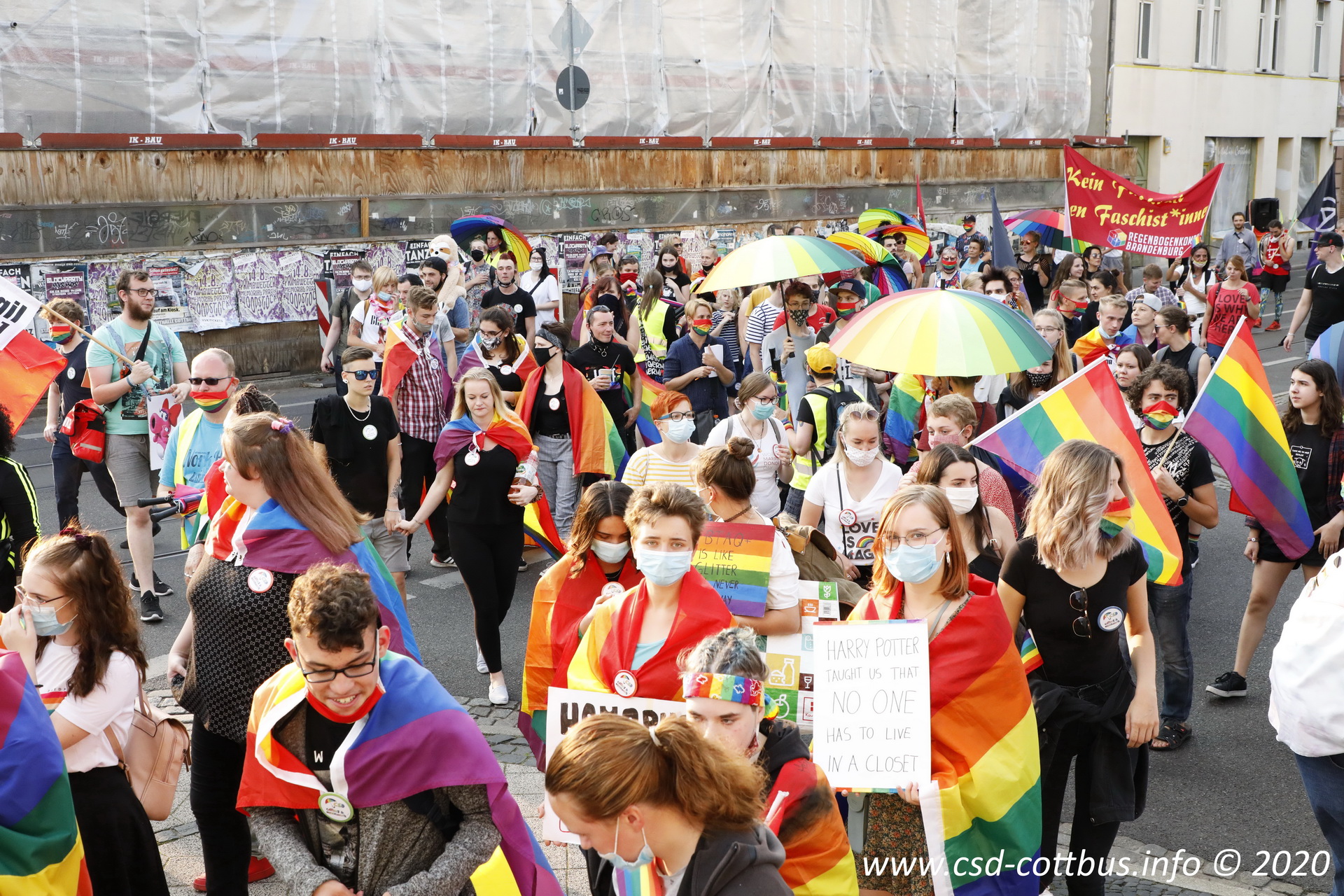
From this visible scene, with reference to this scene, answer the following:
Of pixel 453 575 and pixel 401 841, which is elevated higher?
pixel 401 841

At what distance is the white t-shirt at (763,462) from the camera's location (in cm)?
727

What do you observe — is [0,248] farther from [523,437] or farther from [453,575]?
[523,437]

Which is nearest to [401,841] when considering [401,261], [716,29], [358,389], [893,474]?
[893,474]

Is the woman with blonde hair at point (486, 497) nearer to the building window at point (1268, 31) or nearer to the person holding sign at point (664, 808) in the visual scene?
the person holding sign at point (664, 808)

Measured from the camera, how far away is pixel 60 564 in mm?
3734

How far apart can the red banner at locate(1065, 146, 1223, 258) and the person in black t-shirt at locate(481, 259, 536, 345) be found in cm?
603

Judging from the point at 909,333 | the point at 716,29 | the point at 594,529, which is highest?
the point at 716,29

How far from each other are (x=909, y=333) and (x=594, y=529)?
2723mm

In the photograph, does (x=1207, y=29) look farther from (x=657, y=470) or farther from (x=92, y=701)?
(x=92, y=701)

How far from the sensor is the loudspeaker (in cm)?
2222

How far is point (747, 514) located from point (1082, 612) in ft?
4.61

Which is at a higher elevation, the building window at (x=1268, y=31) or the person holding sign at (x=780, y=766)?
the building window at (x=1268, y=31)

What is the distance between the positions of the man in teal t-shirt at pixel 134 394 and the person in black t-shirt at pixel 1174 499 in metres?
5.50

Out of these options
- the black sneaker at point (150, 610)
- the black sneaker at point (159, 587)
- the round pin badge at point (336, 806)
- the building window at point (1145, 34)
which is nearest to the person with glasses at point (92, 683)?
the round pin badge at point (336, 806)
